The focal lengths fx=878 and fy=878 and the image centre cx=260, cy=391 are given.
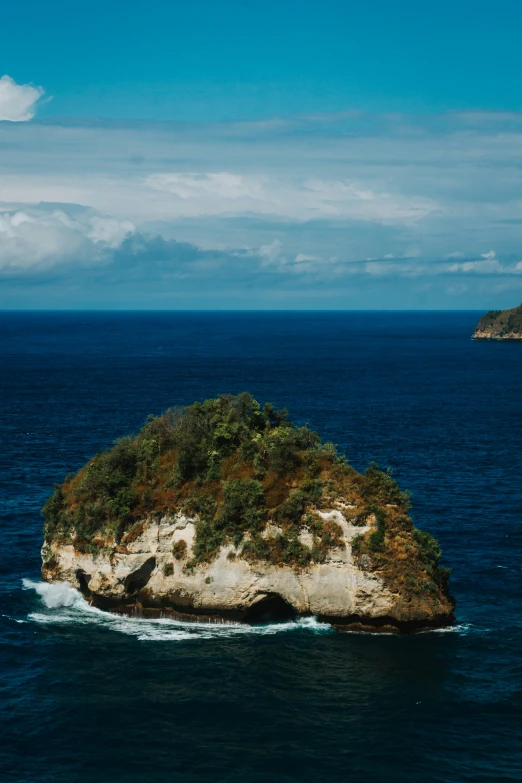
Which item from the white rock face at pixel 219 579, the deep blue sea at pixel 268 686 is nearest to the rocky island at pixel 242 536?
the white rock face at pixel 219 579

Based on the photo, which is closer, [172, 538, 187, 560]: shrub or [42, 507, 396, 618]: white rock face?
[42, 507, 396, 618]: white rock face

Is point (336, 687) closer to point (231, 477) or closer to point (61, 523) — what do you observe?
point (231, 477)

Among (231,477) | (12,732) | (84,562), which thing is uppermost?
(231,477)

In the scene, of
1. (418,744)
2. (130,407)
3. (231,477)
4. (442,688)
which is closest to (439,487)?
(231,477)

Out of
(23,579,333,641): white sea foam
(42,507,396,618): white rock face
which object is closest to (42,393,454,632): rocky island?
(42,507,396,618): white rock face

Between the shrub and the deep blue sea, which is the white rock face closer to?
the shrub

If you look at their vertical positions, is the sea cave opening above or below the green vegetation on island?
below
